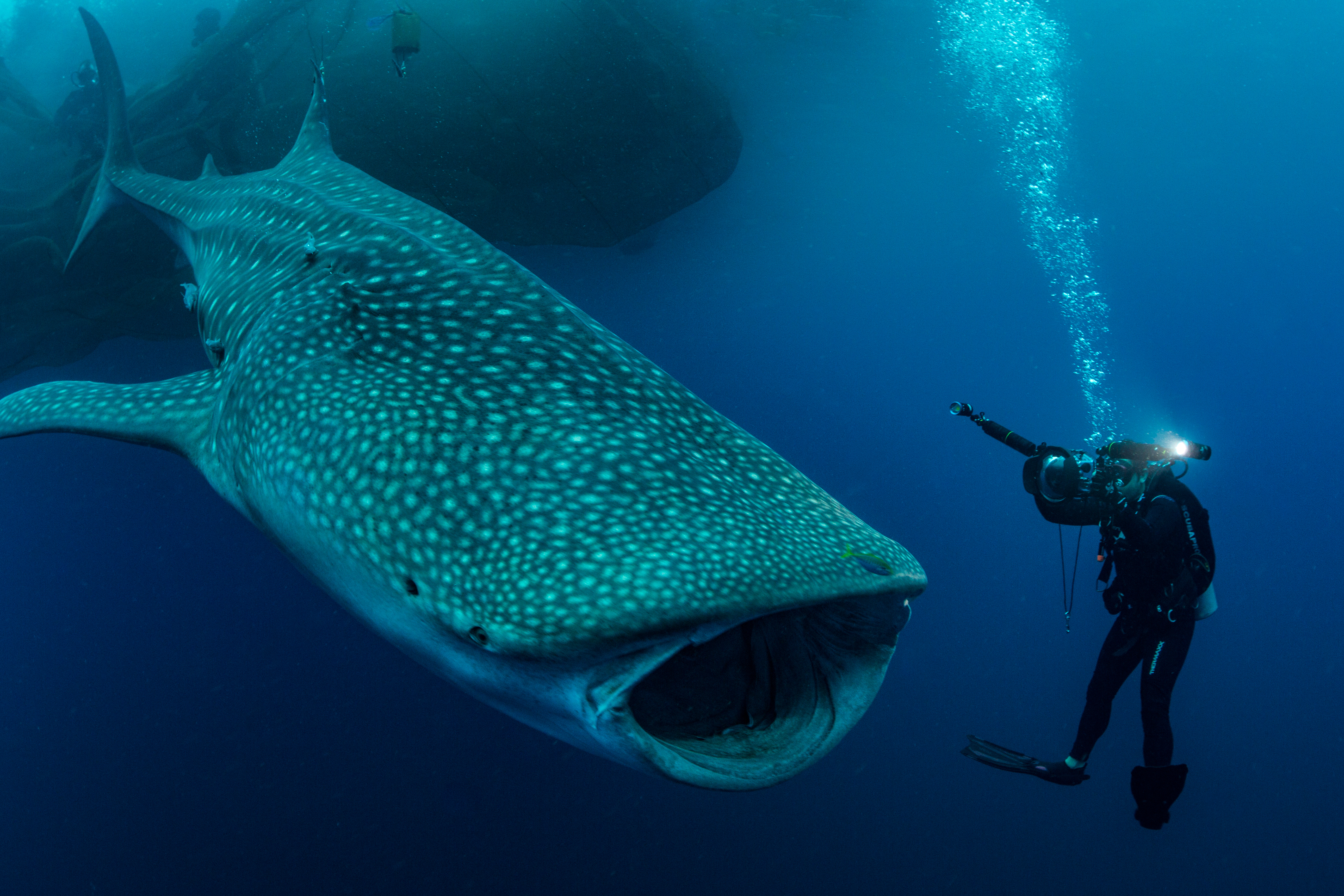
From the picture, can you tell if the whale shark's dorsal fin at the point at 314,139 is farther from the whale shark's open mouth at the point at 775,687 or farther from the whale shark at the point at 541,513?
the whale shark's open mouth at the point at 775,687

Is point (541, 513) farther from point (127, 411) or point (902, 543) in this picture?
point (902, 543)

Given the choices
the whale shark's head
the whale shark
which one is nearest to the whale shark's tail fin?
the whale shark

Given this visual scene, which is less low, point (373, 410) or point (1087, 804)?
point (1087, 804)

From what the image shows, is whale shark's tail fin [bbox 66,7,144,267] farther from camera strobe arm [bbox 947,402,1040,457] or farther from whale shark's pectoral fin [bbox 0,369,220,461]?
camera strobe arm [bbox 947,402,1040,457]

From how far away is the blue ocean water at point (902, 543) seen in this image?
7312mm

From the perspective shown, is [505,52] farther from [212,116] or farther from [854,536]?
[854,536]

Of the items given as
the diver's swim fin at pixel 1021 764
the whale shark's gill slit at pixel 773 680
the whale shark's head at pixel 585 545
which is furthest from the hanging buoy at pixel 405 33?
the diver's swim fin at pixel 1021 764

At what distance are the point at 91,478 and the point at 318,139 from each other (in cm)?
848

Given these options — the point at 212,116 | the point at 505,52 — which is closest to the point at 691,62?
the point at 505,52

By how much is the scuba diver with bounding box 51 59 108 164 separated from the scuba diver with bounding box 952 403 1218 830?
23.6ft

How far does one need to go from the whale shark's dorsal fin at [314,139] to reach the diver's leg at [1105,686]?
5.79 metres

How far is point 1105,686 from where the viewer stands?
4.48m

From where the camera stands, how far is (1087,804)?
506 inches

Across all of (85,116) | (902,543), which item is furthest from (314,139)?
(902,543)
